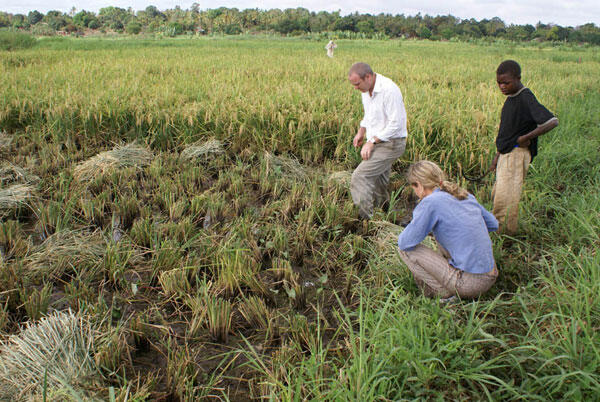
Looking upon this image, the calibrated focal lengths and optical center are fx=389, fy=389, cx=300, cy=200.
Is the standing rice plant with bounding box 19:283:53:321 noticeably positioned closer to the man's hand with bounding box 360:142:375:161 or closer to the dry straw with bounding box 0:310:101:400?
the dry straw with bounding box 0:310:101:400

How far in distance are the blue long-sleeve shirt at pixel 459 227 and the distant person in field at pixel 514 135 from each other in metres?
0.92

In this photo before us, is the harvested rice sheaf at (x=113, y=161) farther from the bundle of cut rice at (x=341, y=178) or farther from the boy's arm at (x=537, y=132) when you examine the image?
the boy's arm at (x=537, y=132)

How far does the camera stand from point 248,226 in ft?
9.32

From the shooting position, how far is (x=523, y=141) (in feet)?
8.52

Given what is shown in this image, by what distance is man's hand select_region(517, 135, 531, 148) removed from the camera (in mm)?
2572

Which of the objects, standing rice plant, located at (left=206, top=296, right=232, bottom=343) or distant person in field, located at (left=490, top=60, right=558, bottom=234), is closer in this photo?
standing rice plant, located at (left=206, top=296, right=232, bottom=343)

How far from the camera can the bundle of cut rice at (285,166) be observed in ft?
12.4

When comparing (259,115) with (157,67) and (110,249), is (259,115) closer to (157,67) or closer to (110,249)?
(110,249)

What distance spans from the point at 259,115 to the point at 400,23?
63.6 metres

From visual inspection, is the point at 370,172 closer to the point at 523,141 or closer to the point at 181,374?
the point at 523,141

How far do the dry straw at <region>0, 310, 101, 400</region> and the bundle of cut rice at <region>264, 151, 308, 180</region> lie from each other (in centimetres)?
225

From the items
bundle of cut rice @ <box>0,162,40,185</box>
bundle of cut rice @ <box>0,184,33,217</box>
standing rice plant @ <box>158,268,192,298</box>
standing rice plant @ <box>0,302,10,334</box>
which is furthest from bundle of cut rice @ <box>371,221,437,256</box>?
bundle of cut rice @ <box>0,162,40,185</box>

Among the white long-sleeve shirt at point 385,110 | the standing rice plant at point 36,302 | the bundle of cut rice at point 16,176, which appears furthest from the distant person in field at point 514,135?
the bundle of cut rice at point 16,176

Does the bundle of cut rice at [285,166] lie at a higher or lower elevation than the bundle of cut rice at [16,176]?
higher
